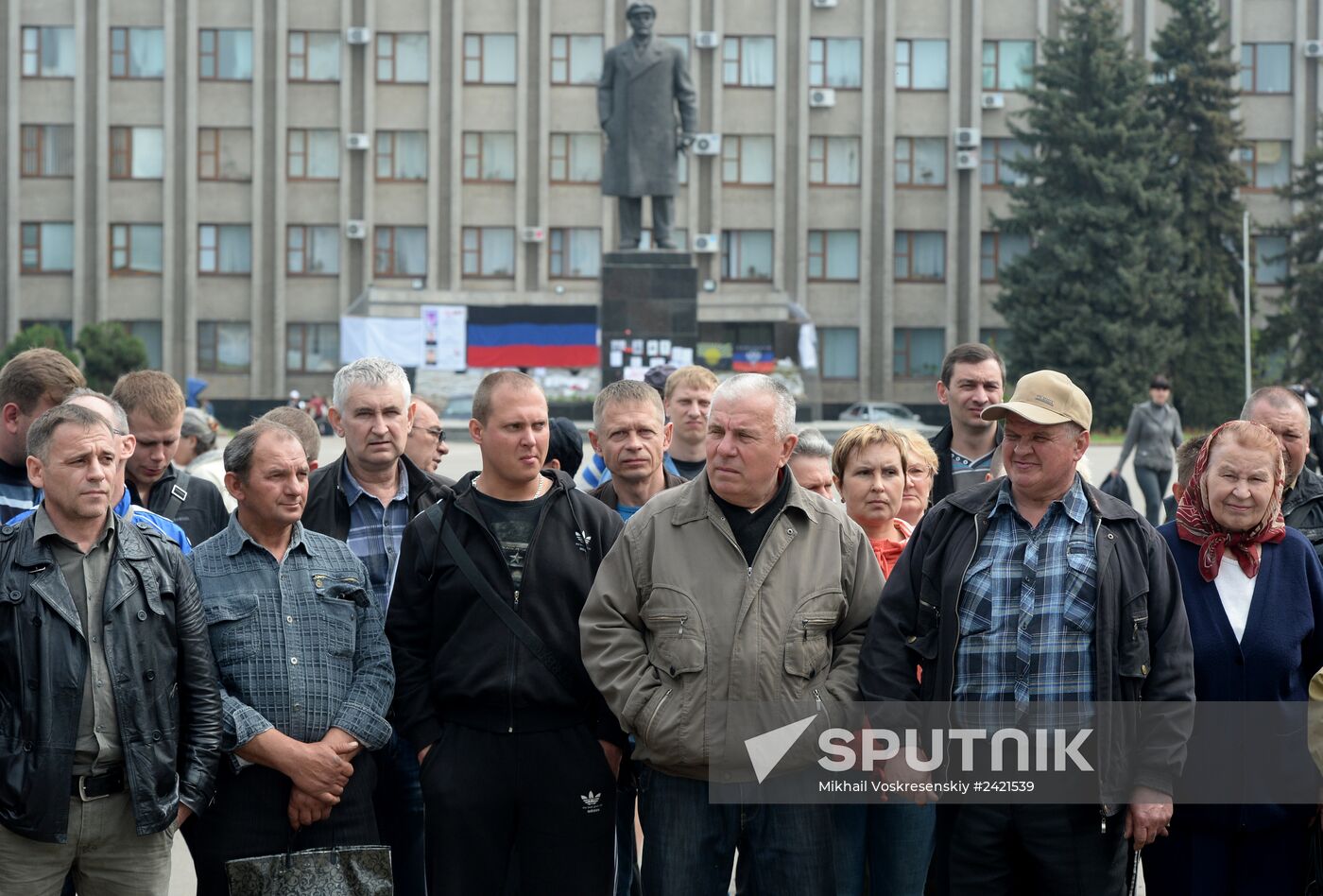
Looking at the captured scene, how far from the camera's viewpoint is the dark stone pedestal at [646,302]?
20500 mm

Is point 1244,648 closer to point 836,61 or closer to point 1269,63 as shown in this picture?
point 836,61

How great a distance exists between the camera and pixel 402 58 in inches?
1780

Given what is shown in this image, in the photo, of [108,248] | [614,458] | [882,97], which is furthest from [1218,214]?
[614,458]

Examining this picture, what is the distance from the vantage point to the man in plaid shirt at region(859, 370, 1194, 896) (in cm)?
402

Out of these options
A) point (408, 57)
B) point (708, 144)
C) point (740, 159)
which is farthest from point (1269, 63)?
point (408, 57)

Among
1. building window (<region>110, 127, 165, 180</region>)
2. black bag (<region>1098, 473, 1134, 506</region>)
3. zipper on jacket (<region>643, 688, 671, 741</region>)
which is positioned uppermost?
building window (<region>110, 127, 165, 180</region>)

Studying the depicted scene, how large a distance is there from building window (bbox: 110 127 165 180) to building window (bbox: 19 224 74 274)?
93.6 inches

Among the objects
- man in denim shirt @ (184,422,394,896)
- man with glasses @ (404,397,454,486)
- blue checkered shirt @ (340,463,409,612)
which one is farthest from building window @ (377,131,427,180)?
Answer: man in denim shirt @ (184,422,394,896)

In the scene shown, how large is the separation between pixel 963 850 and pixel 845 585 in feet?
2.70

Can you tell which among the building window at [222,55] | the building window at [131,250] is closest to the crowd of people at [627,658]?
the building window at [131,250]

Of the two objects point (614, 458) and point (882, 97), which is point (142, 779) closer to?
point (614, 458)

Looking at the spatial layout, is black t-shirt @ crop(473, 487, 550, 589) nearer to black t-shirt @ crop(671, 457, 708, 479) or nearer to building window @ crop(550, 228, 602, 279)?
black t-shirt @ crop(671, 457, 708, 479)

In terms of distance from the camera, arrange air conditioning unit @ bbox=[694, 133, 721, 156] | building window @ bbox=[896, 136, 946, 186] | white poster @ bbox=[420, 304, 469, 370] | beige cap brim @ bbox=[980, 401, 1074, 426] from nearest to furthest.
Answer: beige cap brim @ bbox=[980, 401, 1074, 426], white poster @ bbox=[420, 304, 469, 370], air conditioning unit @ bbox=[694, 133, 721, 156], building window @ bbox=[896, 136, 946, 186]

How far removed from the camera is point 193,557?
175 inches
